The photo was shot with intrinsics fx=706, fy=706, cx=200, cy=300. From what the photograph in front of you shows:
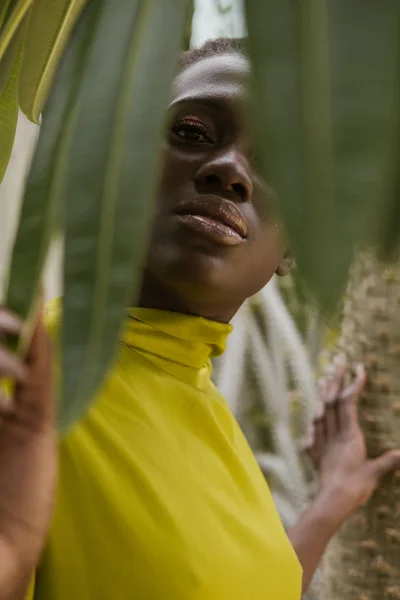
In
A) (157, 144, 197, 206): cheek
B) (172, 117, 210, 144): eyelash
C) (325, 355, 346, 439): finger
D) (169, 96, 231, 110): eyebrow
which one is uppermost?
(169, 96, 231, 110): eyebrow

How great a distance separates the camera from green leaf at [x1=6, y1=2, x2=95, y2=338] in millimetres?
263

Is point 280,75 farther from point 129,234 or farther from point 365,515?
point 365,515

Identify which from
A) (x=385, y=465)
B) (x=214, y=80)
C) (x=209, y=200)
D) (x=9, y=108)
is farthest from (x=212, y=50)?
(x=385, y=465)

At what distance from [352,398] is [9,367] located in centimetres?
68

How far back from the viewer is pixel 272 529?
2.03 feet

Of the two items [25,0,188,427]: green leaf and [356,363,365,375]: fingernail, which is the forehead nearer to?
[25,0,188,427]: green leaf

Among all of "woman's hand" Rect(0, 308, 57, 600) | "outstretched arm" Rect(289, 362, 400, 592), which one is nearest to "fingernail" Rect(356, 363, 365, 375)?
"outstretched arm" Rect(289, 362, 400, 592)

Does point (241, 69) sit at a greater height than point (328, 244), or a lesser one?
greater

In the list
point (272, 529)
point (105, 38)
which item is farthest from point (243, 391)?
point (105, 38)

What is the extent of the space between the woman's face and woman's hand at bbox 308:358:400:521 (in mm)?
396

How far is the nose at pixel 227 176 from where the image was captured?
51 centimetres

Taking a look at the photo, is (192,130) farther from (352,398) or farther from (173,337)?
(352,398)

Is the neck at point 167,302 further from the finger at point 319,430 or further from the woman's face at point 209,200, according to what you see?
the finger at point 319,430

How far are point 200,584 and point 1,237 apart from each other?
0.72 m
